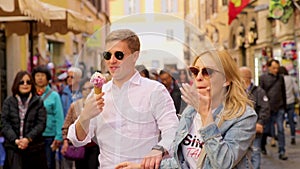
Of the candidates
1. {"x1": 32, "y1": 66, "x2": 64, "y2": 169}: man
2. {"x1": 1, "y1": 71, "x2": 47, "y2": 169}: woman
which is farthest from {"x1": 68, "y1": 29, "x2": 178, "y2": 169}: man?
{"x1": 32, "y1": 66, "x2": 64, "y2": 169}: man

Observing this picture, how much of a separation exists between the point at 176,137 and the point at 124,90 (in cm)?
29

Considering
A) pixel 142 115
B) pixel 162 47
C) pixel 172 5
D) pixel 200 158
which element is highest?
pixel 172 5

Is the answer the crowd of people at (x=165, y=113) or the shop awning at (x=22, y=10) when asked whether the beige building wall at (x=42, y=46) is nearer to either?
the shop awning at (x=22, y=10)

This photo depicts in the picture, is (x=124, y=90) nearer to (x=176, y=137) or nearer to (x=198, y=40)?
(x=176, y=137)

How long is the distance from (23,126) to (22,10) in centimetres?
165

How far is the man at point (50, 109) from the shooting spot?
6566 mm

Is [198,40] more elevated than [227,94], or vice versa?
[198,40]

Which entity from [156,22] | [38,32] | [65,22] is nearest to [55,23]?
[65,22]

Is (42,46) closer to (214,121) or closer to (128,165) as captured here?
(128,165)

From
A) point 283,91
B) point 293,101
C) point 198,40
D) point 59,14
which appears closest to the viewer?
point 198,40

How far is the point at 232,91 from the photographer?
2393 mm

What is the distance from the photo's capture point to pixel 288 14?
1758cm

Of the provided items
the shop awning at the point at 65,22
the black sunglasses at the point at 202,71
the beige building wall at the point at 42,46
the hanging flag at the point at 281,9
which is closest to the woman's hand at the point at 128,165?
the black sunglasses at the point at 202,71

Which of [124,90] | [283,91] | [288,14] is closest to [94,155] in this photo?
[124,90]
